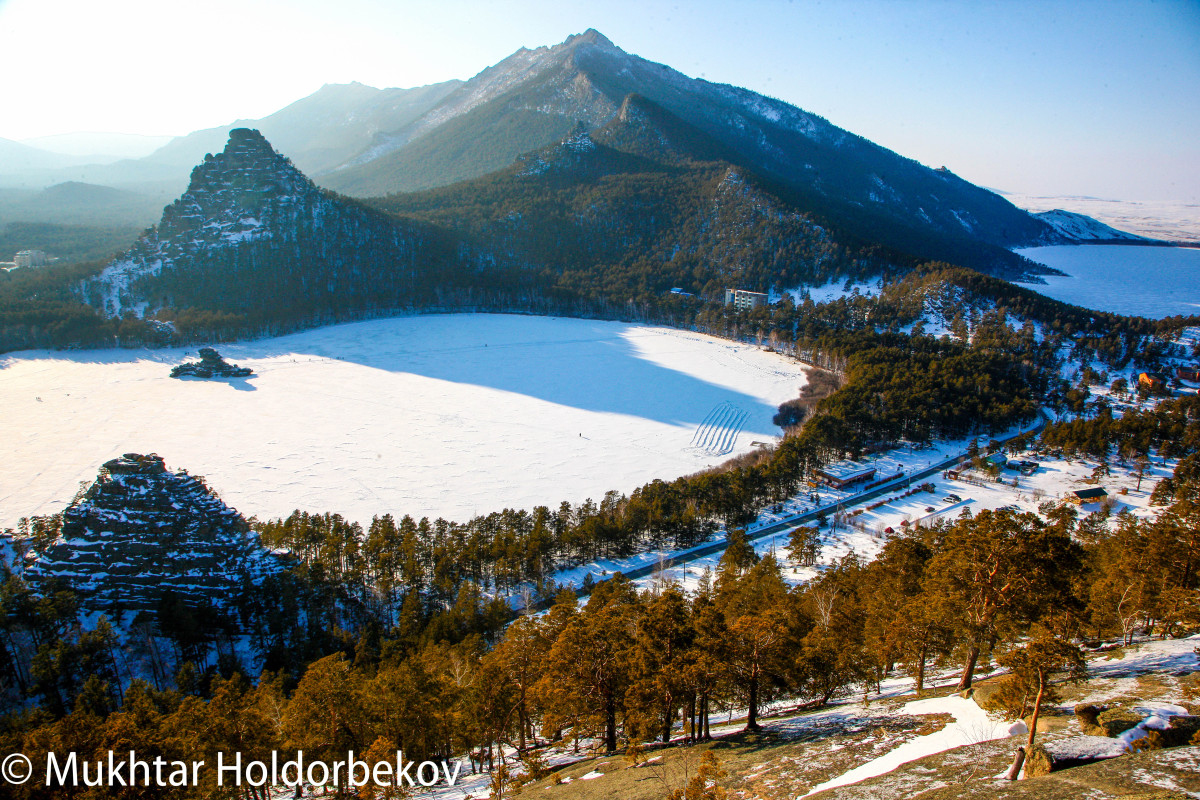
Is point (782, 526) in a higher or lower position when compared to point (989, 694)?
lower

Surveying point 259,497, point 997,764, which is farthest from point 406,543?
point 997,764

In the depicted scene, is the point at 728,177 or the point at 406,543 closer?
the point at 406,543

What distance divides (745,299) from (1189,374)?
77.3 metres

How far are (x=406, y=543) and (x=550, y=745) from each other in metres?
23.2

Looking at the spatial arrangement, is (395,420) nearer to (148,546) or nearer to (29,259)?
(148,546)

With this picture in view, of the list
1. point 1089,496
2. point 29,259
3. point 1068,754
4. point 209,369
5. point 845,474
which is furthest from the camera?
point 29,259

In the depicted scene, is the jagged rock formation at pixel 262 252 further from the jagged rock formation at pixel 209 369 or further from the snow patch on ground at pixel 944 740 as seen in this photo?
the snow patch on ground at pixel 944 740

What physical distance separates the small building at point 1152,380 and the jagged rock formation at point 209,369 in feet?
437

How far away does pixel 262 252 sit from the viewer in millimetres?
149625

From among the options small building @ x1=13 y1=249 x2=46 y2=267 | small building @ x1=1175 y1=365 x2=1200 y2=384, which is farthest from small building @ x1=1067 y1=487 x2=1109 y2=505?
small building @ x1=13 y1=249 x2=46 y2=267

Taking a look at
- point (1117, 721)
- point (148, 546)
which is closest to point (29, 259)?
point (148, 546)

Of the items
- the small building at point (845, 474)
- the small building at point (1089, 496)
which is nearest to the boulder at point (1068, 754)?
the small building at point (845, 474)

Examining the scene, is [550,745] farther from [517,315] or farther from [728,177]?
[728,177]

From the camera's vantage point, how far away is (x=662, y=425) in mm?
75812
